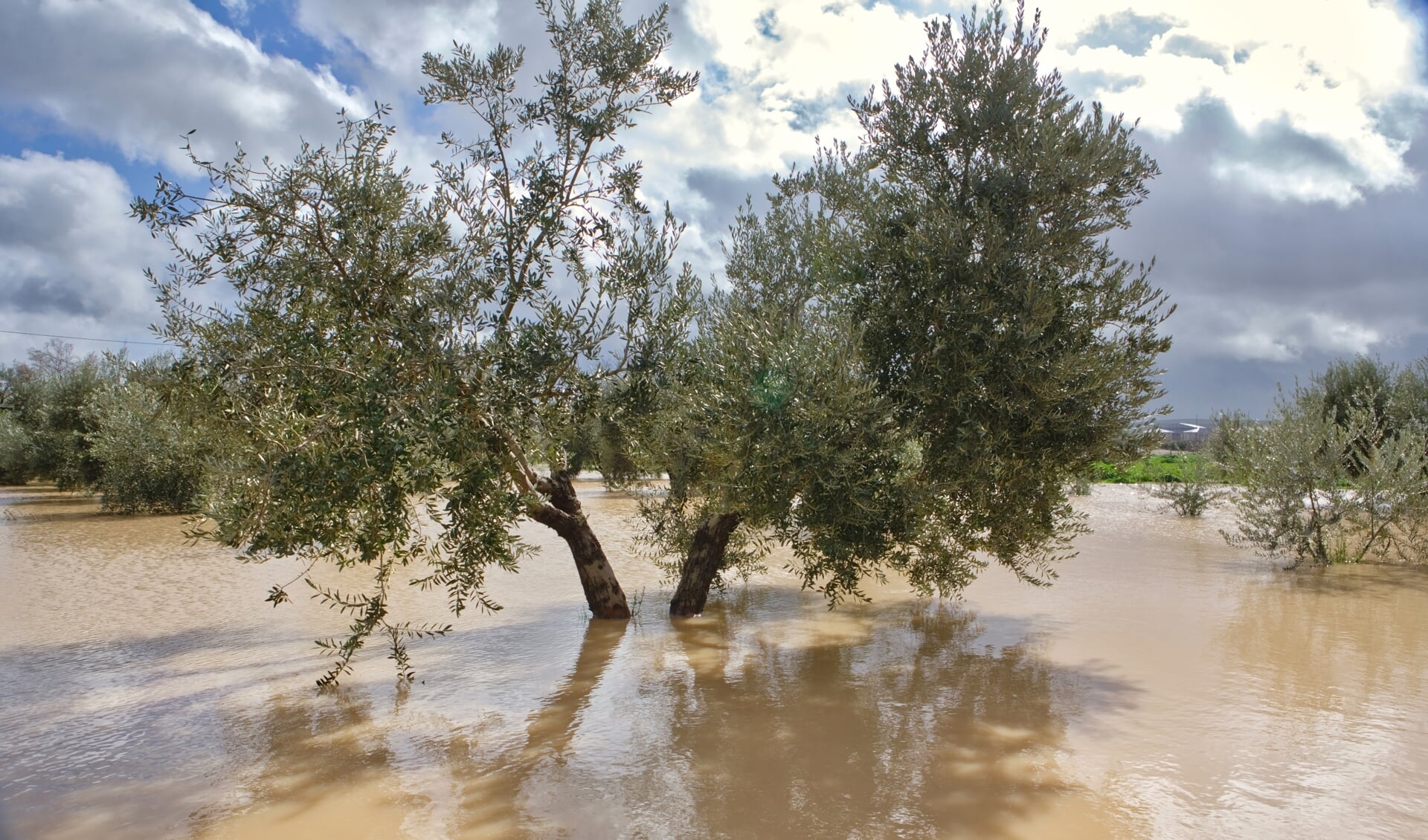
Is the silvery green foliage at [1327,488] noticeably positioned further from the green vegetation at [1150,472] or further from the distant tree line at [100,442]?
the distant tree line at [100,442]

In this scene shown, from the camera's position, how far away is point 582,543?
12.2 m

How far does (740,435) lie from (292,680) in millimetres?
5560

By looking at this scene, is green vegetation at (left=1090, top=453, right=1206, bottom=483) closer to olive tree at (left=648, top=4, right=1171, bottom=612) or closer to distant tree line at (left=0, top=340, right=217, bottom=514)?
olive tree at (left=648, top=4, right=1171, bottom=612)

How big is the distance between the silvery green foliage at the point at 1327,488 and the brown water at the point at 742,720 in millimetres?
2467

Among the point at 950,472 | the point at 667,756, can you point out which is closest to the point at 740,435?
the point at 950,472

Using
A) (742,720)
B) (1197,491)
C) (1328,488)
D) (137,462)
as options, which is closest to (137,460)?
(137,462)

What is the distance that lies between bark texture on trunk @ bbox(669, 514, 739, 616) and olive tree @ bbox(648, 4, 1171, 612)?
102 inches

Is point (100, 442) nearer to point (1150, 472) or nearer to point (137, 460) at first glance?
point (137, 460)

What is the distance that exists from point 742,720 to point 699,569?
4587 millimetres

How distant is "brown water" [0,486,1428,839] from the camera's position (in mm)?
6355

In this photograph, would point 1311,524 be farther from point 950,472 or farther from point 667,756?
point 667,756

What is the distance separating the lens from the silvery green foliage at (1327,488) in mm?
16359

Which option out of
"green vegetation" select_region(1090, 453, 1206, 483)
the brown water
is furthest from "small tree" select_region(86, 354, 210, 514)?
"green vegetation" select_region(1090, 453, 1206, 483)

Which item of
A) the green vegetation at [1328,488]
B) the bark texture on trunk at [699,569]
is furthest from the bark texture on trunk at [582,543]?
the green vegetation at [1328,488]
